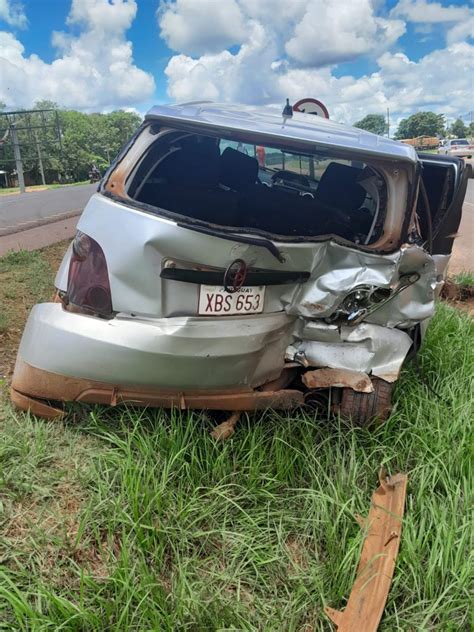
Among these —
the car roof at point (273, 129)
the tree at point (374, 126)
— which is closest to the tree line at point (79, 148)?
the tree at point (374, 126)

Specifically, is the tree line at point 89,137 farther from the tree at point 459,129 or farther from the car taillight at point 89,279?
the car taillight at point 89,279

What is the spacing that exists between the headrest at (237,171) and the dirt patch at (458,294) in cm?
308

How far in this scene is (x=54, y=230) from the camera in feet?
31.4

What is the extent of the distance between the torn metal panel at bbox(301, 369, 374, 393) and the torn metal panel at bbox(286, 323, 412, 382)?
3 cm

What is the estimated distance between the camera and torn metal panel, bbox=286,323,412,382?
2412 mm

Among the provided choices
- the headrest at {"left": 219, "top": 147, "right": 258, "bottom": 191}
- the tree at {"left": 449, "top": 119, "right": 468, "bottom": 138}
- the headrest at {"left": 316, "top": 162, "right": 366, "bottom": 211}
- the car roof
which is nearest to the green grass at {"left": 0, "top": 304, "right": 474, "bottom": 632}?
the car roof

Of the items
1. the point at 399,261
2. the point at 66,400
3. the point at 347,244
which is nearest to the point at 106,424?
the point at 66,400

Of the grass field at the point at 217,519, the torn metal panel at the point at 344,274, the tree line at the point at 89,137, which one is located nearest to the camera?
the grass field at the point at 217,519

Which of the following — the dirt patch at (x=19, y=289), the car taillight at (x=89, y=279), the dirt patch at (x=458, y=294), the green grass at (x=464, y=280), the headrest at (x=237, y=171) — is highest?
the headrest at (x=237, y=171)

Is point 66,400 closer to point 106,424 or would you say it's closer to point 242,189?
point 106,424

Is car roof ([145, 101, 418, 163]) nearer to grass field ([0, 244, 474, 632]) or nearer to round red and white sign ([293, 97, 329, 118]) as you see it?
grass field ([0, 244, 474, 632])

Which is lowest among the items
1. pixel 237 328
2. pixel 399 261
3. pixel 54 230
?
pixel 54 230

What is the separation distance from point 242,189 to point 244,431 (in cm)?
179

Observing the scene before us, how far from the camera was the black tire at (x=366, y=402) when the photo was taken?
2469 millimetres
